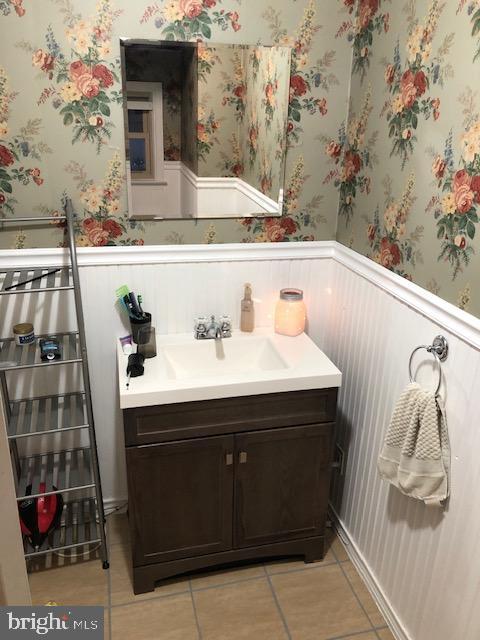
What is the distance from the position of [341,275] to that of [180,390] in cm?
84

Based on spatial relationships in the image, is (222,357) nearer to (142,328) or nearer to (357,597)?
(142,328)

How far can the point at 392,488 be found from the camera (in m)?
1.82

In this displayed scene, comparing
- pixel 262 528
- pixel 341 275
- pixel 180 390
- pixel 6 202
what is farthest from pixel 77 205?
pixel 262 528

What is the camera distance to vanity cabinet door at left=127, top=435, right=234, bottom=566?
1.82 metres

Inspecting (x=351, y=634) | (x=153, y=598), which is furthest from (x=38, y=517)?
(x=351, y=634)

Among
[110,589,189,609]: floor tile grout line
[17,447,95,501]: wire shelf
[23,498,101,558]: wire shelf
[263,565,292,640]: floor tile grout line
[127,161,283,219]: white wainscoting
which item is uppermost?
[127,161,283,219]: white wainscoting

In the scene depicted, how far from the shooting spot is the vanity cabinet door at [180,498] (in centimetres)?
182

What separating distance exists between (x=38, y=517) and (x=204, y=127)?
161 cm

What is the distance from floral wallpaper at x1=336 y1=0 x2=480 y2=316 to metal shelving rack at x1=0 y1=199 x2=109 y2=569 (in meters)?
1.05

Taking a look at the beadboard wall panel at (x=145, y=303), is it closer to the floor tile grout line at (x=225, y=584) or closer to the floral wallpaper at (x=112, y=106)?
the floral wallpaper at (x=112, y=106)

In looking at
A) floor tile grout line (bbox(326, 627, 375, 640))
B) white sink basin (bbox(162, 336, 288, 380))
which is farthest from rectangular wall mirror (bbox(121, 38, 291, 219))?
floor tile grout line (bbox(326, 627, 375, 640))

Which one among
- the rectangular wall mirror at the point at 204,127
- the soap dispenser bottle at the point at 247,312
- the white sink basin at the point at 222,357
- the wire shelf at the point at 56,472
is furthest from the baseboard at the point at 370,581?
the rectangular wall mirror at the point at 204,127

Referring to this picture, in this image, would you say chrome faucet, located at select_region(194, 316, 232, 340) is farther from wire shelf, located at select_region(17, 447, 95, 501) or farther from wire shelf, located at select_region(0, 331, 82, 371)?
wire shelf, located at select_region(17, 447, 95, 501)

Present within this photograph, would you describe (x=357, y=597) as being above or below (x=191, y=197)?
below
